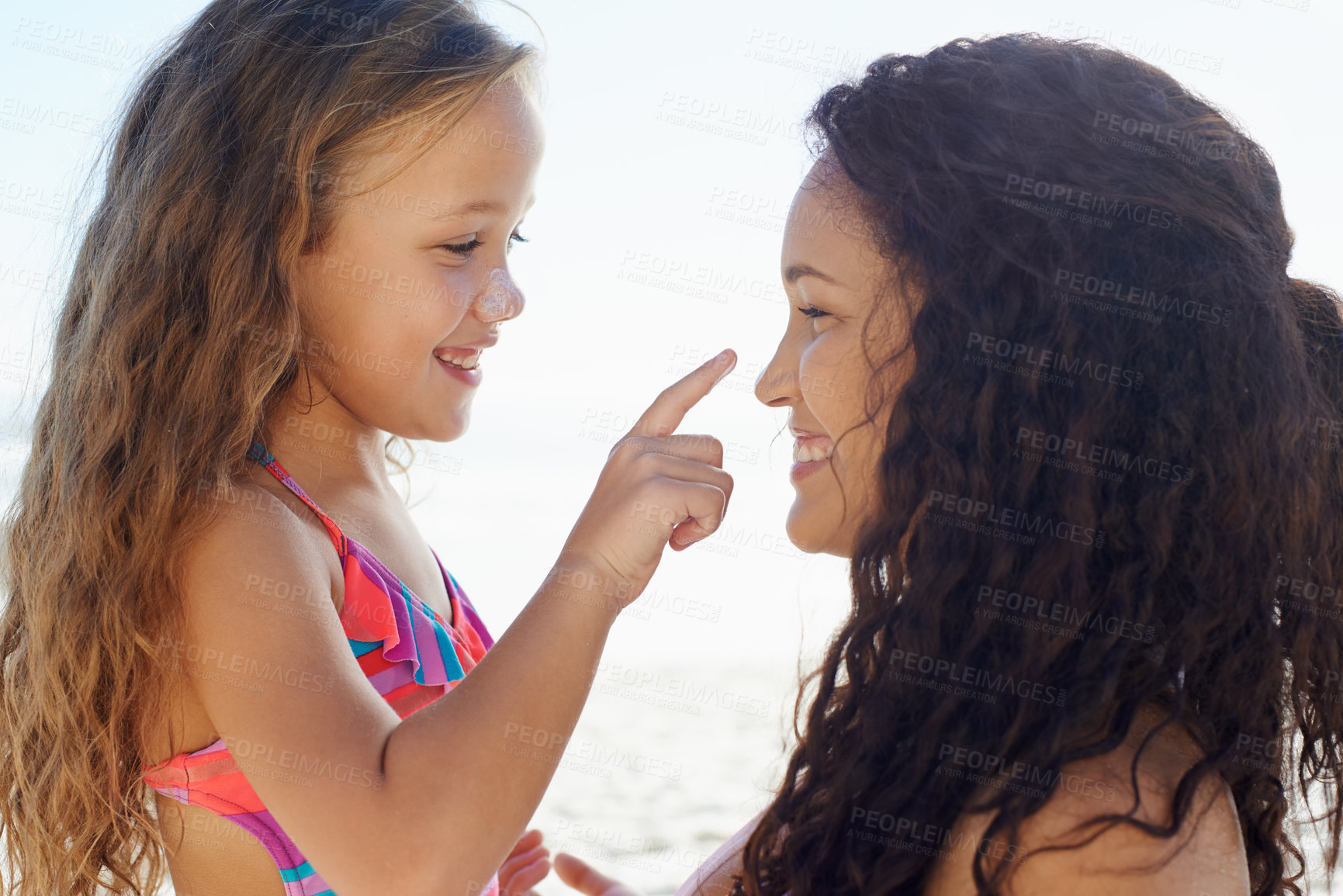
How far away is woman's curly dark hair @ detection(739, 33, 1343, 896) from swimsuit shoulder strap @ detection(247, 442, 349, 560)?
30.0 inches

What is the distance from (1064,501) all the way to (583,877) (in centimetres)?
105

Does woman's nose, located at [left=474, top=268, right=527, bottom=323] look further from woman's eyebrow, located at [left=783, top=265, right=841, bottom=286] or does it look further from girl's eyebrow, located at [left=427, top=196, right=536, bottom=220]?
woman's eyebrow, located at [left=783, top=265, right=841, bottom=286]

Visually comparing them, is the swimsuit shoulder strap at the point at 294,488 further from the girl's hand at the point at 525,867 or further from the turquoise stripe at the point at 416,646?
the girl's hand at the point at 525,867

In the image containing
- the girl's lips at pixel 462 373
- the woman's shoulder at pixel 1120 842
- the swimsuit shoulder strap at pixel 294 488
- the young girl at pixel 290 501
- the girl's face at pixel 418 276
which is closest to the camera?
the woman's shoulder at pixel 1120 842

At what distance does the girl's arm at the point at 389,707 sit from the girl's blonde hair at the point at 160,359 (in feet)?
0.40

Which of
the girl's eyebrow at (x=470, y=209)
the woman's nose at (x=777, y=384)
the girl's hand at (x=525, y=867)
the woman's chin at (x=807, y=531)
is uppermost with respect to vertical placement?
the girl's eyebrow at (x=470, y=209)

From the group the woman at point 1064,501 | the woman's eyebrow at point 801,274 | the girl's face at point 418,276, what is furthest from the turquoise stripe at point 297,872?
the woman's eyebrow at point 801,274

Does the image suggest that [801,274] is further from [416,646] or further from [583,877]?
[583,877]

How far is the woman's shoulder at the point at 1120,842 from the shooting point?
1.05 metres

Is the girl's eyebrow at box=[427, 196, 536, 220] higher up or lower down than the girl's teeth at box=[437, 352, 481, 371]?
higher up

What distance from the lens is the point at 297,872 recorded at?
1509 mm

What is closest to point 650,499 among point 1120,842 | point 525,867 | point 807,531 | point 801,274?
point 807,531

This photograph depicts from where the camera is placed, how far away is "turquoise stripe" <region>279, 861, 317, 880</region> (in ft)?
4.93

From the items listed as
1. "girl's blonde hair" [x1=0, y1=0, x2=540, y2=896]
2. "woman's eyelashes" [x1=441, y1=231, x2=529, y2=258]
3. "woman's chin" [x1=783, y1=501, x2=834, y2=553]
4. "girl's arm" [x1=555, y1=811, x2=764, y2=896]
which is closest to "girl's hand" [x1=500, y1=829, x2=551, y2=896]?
"girl's arm" [x1=555, y1=811, x2=764, y2=896]
